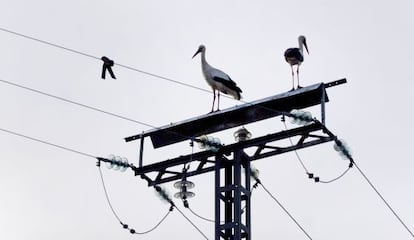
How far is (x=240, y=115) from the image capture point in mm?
18219

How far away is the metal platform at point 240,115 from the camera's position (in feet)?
58.4

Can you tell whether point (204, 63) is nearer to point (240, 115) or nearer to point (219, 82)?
point (219, 82)

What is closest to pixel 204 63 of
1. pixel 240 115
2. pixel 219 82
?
pixel 219 82

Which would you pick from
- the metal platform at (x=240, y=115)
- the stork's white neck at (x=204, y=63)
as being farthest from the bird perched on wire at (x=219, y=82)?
the metal platform at (x=240, y=115)

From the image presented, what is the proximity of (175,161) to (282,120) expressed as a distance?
197 centimetres

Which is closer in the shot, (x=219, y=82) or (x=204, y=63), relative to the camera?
(x=219, y=82)

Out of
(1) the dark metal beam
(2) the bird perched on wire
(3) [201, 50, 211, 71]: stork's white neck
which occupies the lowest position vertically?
(1) the dark metal beam

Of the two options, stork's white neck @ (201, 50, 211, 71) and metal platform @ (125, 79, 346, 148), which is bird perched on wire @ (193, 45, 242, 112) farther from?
metal platform @ (125, 79, 346, 148)

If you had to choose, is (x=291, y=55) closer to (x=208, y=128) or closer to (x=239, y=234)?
(x=208, y=128)

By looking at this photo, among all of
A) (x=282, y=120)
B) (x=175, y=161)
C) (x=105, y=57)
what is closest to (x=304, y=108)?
(x=282, y=120)

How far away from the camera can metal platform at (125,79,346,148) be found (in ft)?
58.4

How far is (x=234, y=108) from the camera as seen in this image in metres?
18.2

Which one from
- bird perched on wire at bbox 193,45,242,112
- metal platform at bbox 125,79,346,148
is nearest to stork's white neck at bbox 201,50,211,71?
bird perched on wire at bbox 193,45,242,112

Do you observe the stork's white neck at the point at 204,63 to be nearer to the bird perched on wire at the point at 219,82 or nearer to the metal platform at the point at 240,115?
the bird perched on wire at the point at 219,82
